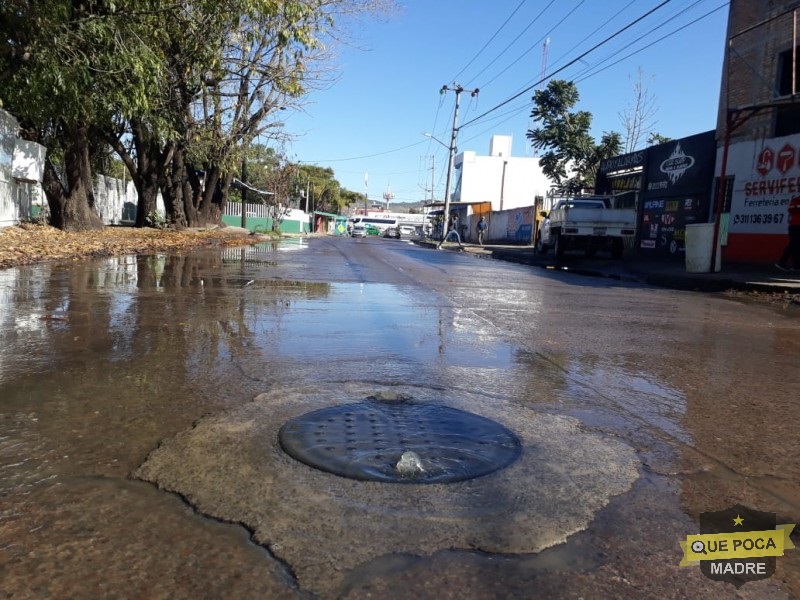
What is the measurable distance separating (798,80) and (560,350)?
48.4ft

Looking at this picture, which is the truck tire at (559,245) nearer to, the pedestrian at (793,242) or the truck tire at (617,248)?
the truck tire at (617,248)

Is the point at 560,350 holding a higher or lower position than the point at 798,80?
lower

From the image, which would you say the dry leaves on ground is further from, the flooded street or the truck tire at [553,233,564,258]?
the truck tire at [553,233,564,258]

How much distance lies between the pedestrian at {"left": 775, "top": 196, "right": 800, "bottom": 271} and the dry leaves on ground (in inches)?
615

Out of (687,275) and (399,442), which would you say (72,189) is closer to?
(687,275)

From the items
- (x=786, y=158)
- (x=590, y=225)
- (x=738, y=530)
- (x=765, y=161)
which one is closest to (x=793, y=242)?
(x=786, y=158)

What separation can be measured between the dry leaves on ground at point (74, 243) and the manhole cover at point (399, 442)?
989 cm

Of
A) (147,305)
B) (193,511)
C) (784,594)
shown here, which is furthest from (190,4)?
(784,594)

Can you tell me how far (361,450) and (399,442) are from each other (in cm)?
24

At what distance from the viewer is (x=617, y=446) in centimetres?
354

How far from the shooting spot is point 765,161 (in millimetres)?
16703

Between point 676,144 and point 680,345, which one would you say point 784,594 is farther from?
point 676,144

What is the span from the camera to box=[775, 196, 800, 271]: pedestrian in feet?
45.0

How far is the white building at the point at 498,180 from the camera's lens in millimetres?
70938
